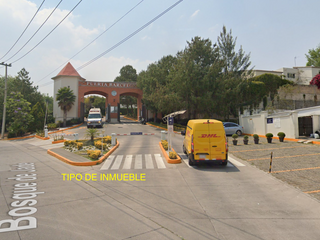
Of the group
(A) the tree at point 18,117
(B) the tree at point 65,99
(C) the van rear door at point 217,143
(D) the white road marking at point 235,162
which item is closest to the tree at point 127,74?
(B) the tree at point 65,99

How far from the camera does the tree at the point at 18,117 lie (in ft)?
102

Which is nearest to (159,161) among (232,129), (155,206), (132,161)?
(132,161)

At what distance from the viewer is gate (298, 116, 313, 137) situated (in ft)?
67.9

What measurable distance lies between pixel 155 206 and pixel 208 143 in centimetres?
556

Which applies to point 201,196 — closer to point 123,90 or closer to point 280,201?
point 280,201

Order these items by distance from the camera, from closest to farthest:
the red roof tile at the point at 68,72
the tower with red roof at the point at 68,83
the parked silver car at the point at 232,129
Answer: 1. the parked silver car at the point at 232,129
2. the tower with red roof at the point at 68,83
3. the red roof tile at the point at 68,72

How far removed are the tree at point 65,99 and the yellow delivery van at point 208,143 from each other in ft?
114

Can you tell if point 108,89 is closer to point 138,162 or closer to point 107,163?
point 107,163

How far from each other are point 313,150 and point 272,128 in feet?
27.4

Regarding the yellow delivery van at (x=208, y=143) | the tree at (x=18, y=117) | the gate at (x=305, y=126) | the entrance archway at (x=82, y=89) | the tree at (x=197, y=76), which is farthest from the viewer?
the entrance archway at (x=82, y=89)

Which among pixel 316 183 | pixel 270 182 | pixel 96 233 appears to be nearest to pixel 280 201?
pixel 270 182

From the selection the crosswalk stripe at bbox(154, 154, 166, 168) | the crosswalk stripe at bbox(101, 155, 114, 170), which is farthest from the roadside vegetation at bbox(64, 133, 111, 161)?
the crosswalk stripe at bbox(154, 154, 166, 168)
